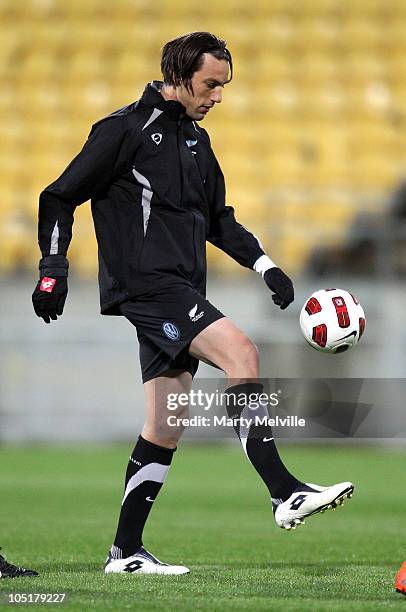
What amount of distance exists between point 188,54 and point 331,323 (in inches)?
47.7

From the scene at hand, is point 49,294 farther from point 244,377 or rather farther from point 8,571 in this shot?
point 8,571

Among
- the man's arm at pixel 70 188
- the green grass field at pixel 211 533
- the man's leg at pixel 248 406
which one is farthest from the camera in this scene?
the man's arm at pixel 70 188

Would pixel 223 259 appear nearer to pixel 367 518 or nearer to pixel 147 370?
pixel 367 518

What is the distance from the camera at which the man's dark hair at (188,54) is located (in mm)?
4871

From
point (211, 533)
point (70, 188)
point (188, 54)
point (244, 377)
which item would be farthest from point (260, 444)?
point (211, 533)

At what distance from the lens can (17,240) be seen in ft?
47.3

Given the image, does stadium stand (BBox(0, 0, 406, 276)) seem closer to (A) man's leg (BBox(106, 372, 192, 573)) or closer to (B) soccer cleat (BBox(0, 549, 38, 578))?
(A) man's leg (BBox(106, 372, 192, 573))

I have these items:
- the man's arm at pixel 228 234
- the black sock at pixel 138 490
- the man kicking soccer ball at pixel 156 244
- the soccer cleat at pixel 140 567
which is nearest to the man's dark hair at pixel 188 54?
the man kicking soccer ball at pixel 156 244

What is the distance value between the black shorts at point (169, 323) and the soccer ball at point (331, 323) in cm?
45

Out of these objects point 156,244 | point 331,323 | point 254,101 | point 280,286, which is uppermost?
point 254,101

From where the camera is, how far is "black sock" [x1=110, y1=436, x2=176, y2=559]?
16.7 ft

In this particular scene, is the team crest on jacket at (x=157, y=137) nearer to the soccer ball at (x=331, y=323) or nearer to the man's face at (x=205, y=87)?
the man's face at (x=205, y=87)

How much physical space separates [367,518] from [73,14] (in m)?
11.8

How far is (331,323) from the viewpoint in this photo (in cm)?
496
